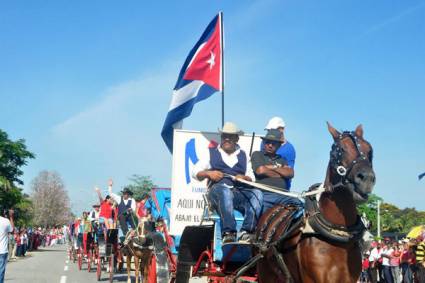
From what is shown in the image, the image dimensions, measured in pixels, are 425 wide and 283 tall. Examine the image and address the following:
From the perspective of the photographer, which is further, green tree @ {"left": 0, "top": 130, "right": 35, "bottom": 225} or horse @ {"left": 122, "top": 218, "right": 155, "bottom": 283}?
green tree @ {"left": 0, "top": 130, "right": 35, "bottom": 225}

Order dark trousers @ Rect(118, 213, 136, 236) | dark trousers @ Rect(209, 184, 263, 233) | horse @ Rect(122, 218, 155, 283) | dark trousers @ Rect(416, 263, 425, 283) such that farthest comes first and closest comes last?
dark trousers @ Rect(416, 263, 425, 283) → dark trousers @ Rect(118, 213, 136, 236) → horse @ Rect(122, 218, 155, 283) → dark trousers @ Rect(209, 184, 263, 233)

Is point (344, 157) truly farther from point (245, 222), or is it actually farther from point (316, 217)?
point (245, 222)

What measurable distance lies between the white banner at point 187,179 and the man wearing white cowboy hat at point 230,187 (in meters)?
2.90

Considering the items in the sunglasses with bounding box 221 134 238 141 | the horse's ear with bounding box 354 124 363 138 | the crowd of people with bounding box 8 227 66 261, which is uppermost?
the crowd of people with bounding box 8 227 66 261

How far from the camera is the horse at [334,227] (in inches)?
225

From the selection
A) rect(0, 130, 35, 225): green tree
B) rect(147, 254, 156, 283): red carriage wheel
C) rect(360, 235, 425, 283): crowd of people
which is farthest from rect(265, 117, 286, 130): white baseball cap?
rect(0, 130, 35, 225): green tree

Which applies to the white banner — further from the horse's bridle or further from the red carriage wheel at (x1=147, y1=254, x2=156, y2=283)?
the horse's bridle

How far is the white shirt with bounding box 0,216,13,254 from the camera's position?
1315 centimetres

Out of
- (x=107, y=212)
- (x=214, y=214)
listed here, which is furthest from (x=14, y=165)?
(x=214, y=214)

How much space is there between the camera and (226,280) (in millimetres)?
8453

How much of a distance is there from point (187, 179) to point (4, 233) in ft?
14.1

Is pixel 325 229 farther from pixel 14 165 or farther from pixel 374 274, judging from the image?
pixel 14 165

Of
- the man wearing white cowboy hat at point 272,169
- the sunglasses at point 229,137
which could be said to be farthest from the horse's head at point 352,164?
the sunglasses at point 229,137

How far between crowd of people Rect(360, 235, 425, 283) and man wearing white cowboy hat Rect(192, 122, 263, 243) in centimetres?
1182
